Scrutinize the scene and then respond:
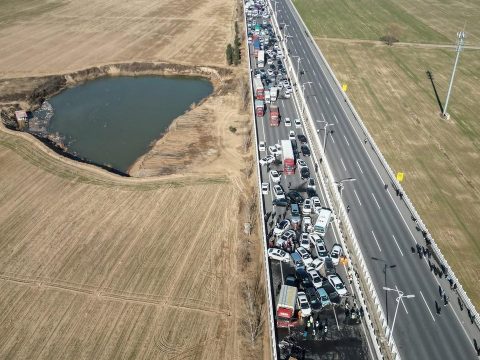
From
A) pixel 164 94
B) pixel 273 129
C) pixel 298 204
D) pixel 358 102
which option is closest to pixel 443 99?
pixel 358 102

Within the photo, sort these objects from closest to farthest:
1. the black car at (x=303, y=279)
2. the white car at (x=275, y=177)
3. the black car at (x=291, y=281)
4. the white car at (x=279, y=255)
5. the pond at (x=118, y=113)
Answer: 1. the black car at (x=303, y=279)
2. the black car at (x=291, y=281)
3. the white car at (x=279, y=255)
4. the white car at (x=275, y=177)
5. the pond at (x=118, y=113)

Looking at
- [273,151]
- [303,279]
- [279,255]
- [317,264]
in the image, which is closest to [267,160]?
[273,151]

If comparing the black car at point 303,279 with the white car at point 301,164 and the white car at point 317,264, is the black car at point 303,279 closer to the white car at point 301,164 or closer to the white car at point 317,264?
the white car at point 317,264

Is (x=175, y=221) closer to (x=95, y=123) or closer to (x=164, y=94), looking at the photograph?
(x=95, y=123)

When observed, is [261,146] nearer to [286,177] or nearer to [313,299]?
[286,177]

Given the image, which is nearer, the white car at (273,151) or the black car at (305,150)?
the white car at (273,151)

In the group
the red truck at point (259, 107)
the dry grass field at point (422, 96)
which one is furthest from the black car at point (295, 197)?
the red truck at point (259, 107)

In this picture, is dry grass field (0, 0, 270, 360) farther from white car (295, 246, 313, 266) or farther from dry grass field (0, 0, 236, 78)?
dry grass field (0, 0, 236, 78)

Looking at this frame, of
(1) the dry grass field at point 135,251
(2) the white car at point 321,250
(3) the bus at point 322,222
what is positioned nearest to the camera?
(1) the dry grass field at point 135,251

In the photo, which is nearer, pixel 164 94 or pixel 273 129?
pixel 273 129
